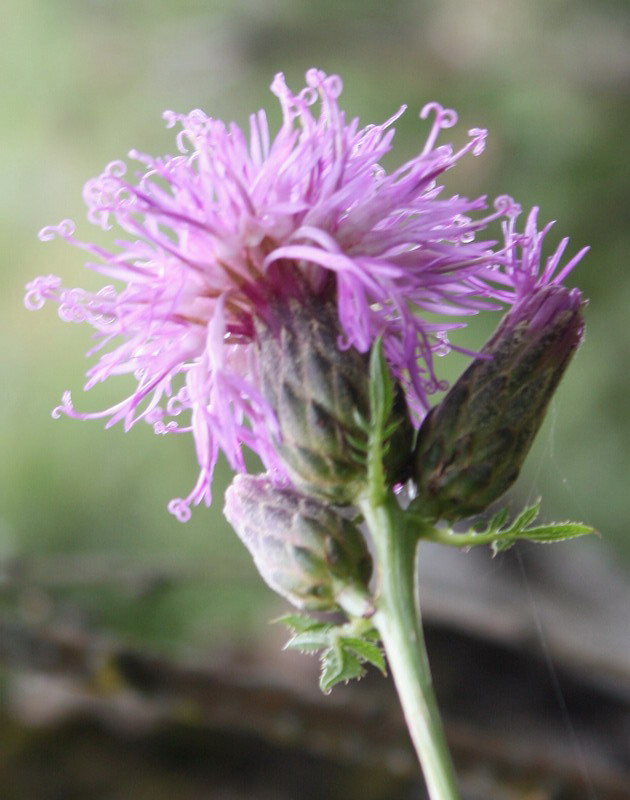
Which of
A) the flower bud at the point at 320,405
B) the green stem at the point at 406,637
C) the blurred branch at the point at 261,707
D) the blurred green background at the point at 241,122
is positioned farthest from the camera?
the blurred green background at the point at 241,122

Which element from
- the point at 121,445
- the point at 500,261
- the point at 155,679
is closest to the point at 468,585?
the point at 155,679

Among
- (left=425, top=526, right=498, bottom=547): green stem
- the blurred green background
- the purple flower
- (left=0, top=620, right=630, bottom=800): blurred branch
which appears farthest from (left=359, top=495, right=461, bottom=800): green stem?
the blurred green background

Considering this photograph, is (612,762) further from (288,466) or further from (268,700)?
(288,466)

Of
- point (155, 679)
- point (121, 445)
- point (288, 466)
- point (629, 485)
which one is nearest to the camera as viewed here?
point (288, 466)

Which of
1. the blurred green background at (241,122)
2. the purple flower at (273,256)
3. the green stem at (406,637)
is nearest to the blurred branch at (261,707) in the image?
the purple flower at (273,256)

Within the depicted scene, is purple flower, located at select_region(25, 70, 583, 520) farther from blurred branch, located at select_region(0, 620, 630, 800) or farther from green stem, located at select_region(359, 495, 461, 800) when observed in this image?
blurred branch, located at select_region(0, 620, 630, 800)

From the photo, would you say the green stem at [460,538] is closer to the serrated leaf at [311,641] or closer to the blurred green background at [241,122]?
the serrated leaf at [311,641]
